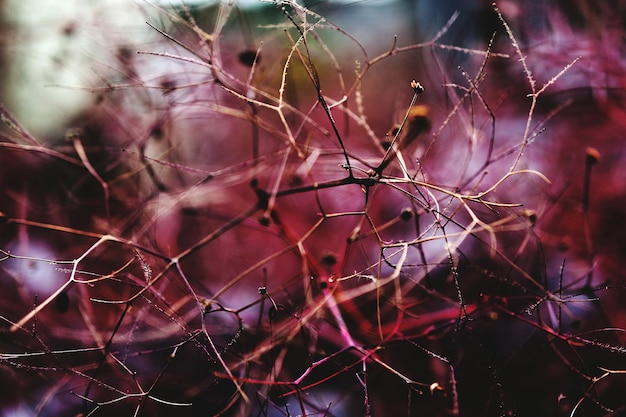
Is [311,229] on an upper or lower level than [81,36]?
lower

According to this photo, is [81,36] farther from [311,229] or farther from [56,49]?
[311,229]

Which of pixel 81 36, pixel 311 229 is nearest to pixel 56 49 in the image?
pixel 81 36

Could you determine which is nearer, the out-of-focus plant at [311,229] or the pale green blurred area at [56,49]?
the out-of-focus plant at [311,229]

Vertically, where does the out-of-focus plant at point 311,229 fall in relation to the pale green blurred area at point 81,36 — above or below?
below

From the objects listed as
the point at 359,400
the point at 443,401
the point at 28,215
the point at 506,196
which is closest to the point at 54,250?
the point at 28,215

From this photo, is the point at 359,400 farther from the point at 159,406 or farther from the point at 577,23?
the point at 577,23

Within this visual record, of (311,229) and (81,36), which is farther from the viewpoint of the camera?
(81,36)
